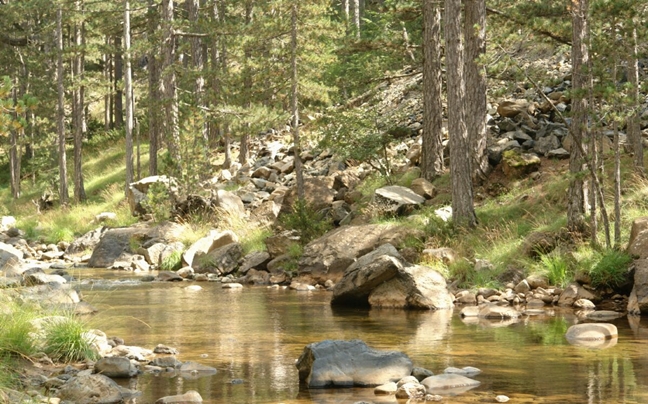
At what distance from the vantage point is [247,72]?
→ 23.2 meters

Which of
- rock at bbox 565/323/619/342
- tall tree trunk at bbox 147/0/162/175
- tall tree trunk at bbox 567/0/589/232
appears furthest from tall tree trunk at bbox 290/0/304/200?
rock at bbox 565/323/619/342

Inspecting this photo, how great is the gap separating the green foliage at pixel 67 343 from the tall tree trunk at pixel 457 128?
32.0 feet

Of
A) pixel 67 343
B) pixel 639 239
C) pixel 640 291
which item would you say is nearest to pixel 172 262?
pixel 639 239

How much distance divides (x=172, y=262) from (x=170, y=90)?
7.65 metres

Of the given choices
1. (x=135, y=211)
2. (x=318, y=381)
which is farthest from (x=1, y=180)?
(x=318, y=381)

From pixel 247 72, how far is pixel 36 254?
27.4 ft

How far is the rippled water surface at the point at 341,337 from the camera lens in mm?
7848

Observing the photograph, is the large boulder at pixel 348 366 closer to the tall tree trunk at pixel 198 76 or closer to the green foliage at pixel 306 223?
the green foliage at pixel 306 223

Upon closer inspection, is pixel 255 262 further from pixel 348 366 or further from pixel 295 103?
pixel 348 366

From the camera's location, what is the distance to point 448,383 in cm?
797

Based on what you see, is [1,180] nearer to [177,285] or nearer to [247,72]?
[247,72]

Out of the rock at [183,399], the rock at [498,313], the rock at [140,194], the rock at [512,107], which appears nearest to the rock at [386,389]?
the rock at [183,399]

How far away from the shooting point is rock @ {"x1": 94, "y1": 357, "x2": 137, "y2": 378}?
28.1ft

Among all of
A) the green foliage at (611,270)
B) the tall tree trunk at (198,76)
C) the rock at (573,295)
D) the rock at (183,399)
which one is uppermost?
the tall tree trunk at (198,76)
